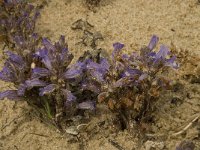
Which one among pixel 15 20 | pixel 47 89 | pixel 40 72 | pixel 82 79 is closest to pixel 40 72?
pixel 40 72

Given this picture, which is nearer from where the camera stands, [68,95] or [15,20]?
[68,95]

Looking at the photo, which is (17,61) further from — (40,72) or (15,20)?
(15,20)

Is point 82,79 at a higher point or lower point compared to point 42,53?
lower

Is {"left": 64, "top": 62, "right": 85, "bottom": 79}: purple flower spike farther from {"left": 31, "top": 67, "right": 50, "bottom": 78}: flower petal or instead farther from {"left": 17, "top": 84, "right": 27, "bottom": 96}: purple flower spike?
{"left": 17, "top": 84, "right": 27, "bottom": 96}: purple flower spike

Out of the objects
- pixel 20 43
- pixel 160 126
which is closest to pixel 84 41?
pixel 20 43

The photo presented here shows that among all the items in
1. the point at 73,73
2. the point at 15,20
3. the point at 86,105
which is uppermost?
the point at 15,20

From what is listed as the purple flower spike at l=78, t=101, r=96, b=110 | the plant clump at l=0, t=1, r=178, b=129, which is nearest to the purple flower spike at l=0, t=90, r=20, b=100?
the plant clump at l=0, t=1, r=178, b=129

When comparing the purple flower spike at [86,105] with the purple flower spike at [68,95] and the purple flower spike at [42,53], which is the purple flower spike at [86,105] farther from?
the purple flower spike at [42,53]

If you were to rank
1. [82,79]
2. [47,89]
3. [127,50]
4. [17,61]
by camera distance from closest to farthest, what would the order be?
[47,89] → [17,61] → [82,79] → [127,50]
